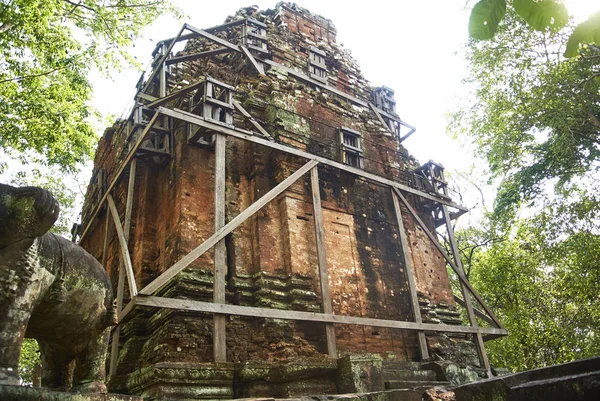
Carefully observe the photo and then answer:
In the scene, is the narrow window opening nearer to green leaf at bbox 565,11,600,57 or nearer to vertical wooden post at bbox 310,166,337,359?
vertical wooden post at bbox 310,166,337,359

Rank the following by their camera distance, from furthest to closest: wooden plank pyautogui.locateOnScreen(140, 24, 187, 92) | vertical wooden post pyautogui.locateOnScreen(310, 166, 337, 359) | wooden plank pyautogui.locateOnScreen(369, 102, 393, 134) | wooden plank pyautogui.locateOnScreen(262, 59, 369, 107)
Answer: wooden plank pyautogui.locateOnScreen(369, 102, 393, 134) → wooden plank pyautogui.locateOnScreen(262, 59, 369, 107) → wooden plank pyautogui.locateOnScreen(140, 24, 187, 92) → vertical wooden post pyautogui.locateOnScreen(310, 166, 337, 359)

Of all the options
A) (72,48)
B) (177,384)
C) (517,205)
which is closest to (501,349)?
(517,205)

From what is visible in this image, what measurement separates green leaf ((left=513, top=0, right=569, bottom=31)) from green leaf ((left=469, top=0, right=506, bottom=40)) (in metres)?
0.10

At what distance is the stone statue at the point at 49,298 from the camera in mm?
2791

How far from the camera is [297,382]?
5.93 m

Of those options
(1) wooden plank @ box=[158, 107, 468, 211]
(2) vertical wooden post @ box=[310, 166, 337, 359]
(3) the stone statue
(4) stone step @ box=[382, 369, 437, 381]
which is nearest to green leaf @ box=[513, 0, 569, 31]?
(3) the stone statue

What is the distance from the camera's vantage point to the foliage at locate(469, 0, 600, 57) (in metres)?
1.65

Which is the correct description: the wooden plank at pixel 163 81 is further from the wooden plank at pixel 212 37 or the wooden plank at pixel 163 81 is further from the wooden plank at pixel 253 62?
the wooden plank at pixel 253 62

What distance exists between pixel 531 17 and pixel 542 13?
0.17ft

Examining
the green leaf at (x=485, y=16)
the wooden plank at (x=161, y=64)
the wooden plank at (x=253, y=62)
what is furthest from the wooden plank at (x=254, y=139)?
the green leaf at (x=485, y=16)

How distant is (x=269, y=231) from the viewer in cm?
859

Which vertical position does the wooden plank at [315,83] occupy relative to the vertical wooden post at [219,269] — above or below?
above

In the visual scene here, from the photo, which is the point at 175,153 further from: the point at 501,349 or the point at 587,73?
the point at 501,349

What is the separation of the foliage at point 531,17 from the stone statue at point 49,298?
2.73 meters
